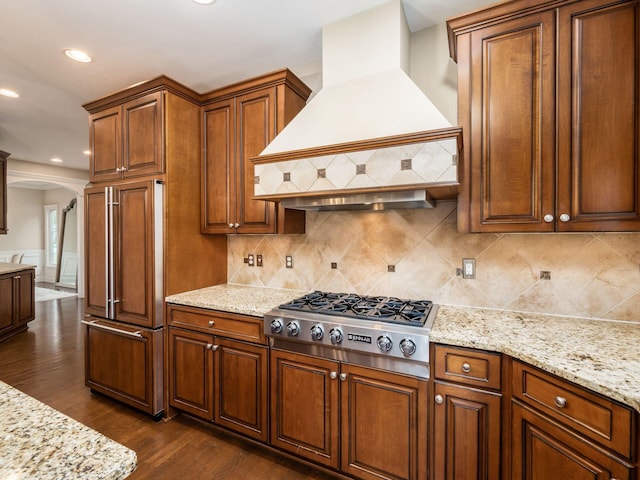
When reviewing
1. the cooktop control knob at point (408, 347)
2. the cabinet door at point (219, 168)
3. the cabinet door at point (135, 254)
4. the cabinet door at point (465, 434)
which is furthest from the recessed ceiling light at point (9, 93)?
the cabinet door at point (465, 434)

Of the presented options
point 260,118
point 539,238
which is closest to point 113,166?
point 260,118

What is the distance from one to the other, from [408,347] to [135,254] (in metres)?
2.10

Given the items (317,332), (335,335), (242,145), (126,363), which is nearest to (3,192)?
(126,363)

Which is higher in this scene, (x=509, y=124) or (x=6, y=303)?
(x=509, y=124)

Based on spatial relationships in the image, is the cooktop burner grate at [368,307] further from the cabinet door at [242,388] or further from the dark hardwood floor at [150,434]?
the dark hardwood floor at [150,434]

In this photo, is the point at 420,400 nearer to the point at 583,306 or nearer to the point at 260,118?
the point at 583,306

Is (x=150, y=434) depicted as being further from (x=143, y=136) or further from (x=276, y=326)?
(x=143, y=136)

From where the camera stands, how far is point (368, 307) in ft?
6.38

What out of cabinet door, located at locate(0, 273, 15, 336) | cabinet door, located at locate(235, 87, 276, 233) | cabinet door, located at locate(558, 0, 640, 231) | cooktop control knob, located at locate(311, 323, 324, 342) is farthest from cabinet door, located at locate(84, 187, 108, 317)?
cabinet door, located at locate(558, 0, 640, 231)

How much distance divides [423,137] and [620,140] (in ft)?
2.85

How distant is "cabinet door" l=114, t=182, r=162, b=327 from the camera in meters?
2.33

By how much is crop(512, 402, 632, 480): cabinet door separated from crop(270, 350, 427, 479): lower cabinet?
398 mm

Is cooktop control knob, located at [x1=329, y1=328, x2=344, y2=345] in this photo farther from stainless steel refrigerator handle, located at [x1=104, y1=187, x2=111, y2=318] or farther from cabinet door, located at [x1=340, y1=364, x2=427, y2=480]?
stainless steel refrigerator handle, located at [x1=104, y1=187, x2=111, y2=318]

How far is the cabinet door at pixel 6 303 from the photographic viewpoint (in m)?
4.08
